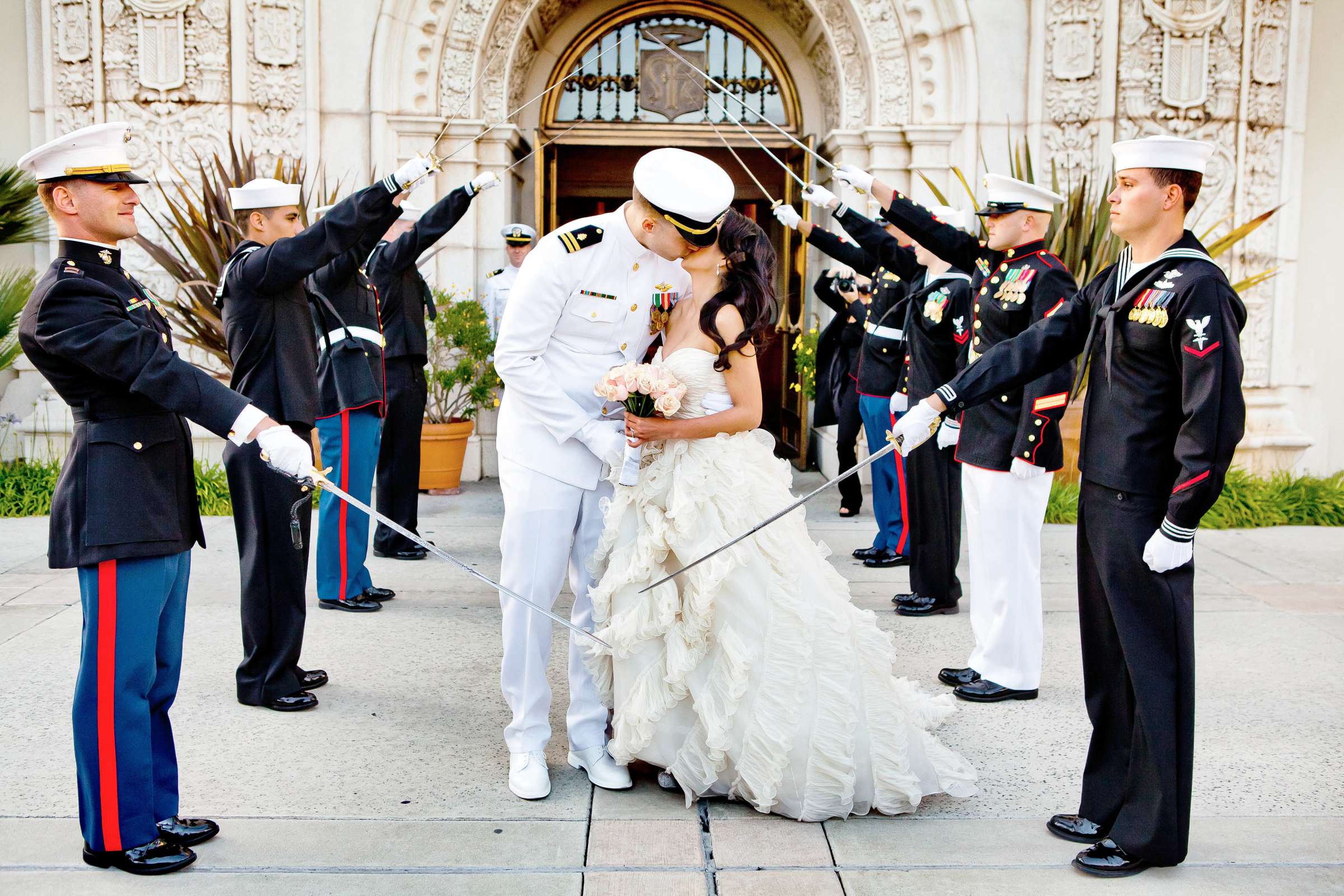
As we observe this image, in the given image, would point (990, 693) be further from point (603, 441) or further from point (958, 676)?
point (603, 441)

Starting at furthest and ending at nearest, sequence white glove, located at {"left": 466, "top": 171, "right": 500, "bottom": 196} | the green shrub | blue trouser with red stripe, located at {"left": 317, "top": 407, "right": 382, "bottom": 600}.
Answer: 1. the green shrub
2. blue trouser with red stripe, located at {"left": 317, "top": 407, "right": 382, "bottom": 600}
3. white glove, located at {"left": 466, "top": 171, "right": 500, "bottom": 196}

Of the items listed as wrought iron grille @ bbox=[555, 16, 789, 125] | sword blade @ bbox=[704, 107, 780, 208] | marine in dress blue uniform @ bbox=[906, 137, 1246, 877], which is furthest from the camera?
wrought iron grille @ bbox=[555, 16, 789, 125]

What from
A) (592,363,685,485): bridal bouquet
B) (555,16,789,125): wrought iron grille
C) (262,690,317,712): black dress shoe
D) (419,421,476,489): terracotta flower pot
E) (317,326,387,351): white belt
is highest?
(555,16,789,125): wrought iron grille

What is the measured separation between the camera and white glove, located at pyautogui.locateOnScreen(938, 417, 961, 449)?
214 inches

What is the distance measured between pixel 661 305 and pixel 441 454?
5514mm

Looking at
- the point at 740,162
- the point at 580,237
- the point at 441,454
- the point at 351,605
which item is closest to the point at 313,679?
the point at 351,605

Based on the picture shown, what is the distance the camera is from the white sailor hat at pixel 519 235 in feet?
29.9

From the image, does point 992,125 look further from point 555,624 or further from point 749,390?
point 749,390

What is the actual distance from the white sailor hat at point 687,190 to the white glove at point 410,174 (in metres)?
0.95

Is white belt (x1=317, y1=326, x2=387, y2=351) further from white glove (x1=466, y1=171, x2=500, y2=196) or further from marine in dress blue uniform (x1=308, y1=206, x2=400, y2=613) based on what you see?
white glove (x1=466, y1=171, x2=500, y2=196)

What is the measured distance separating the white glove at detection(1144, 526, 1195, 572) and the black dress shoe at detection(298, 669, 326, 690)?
3201 mm

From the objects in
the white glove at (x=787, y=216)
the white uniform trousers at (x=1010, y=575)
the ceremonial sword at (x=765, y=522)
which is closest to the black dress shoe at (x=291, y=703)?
the ceremonial sword at (x=765, y=522)

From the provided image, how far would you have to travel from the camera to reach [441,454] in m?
9.10

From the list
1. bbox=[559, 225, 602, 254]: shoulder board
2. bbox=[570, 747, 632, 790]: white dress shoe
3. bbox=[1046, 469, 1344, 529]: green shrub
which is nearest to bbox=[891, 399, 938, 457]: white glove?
bbox=[559, 225, 602, 254]: shoulder board
